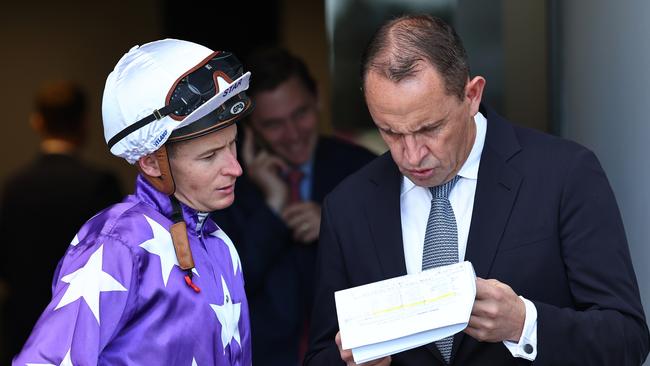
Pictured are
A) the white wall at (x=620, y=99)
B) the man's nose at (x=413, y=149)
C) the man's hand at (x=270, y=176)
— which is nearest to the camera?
the man's nose at (x=413, y=149)

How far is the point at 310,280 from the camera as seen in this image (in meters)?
4.24

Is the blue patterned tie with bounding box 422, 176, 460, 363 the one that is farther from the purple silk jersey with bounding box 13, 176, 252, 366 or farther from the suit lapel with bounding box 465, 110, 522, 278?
the purple silk jersey with bounding box 13, 176, 252, 366

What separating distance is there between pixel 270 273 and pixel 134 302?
168 cm

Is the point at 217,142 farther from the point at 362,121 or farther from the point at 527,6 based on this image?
the point at 362,121

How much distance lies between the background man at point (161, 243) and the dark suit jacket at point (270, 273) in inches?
47.8

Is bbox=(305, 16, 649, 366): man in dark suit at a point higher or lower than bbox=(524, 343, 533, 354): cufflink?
higher

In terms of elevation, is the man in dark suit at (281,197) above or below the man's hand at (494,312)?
below

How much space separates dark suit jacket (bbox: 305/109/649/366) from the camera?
2.66m

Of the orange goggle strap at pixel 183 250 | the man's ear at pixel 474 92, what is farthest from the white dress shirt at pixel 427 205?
the orange goggle strap at pixel 183 250

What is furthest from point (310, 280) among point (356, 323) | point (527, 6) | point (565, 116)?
point (356, 323)

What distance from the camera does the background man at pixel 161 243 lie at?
2498mm

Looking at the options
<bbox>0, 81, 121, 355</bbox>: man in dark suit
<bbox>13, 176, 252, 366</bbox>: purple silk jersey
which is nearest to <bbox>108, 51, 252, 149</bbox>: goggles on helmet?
<bbox>13, 176, 252, 366</bbox>: purple silk jersey

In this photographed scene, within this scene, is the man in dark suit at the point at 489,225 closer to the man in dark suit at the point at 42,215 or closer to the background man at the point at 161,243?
the background man at the point at 161,243

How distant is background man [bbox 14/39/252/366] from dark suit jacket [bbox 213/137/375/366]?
47.8 inches
